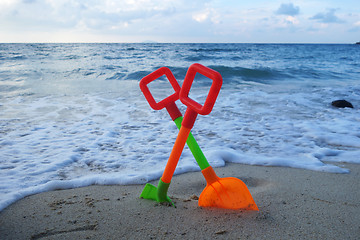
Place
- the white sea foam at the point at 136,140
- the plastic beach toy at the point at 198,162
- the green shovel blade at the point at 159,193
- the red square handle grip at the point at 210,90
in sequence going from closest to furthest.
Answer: the red square handle grip at the point at 210,90 < the plastic beach toy at the point at 198,162 < the green shovel blade at the point at 159,193 < the white sea foam at the point at 136,140

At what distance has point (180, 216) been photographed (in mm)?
1486

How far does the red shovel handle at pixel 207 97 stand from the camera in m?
1.11

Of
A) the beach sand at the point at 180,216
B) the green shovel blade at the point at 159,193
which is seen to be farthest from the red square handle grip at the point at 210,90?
the beach sand at the point at 180,216

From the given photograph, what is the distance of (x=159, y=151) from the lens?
297cm

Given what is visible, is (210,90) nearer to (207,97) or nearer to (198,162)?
(207,97)

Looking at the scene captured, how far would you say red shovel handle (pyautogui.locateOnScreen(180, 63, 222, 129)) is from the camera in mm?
1112

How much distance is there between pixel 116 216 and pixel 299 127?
3.26 meters

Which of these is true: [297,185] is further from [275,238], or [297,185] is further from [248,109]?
[248,109]

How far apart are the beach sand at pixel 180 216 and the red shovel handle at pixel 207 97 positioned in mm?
541

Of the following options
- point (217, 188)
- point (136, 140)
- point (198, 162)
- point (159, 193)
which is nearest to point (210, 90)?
point (198, 162)

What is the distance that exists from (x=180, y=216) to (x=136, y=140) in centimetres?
191

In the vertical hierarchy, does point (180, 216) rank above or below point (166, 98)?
below

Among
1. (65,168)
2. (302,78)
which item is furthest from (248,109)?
(302,78)

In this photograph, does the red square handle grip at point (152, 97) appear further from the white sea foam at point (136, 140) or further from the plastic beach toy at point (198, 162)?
the white sea foam at point (136, 140)
